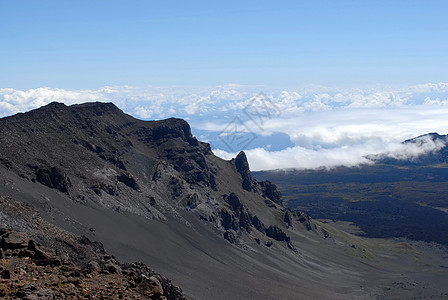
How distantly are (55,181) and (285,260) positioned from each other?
88309mm

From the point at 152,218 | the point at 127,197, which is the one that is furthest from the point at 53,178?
the point at 152,218

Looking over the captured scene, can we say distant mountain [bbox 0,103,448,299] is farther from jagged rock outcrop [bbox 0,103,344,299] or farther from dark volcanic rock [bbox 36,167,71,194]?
jagged rock outcrop [bbox 0,103,344,299]

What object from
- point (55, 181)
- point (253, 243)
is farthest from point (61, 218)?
point (253, 243)

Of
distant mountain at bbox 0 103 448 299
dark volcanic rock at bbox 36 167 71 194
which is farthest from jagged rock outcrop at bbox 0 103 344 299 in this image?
distant mountain at bbox 0 103 448 299

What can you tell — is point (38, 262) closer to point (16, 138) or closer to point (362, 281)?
point (16, 138)

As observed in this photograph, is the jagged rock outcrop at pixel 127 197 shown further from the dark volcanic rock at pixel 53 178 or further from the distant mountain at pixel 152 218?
the distant mountain at pixel 152 218

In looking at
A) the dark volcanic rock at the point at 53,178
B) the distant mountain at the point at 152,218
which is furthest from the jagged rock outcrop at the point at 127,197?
the distant mountain at the point at 152,218

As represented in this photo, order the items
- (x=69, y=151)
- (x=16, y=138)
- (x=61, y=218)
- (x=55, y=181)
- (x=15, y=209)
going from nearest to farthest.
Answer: (x=15, y=209) → (x=61, y=218) → (x=55, y=181) → (x=16, y=138) → (x=69, y=151)

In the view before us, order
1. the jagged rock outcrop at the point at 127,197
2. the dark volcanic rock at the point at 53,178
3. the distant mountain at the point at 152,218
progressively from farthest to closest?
1. the dark volcanic rock at the point at 53,178
2. the jagged rock outcrop at the point at 127,197
3. the distant mountain at the point at 152,218

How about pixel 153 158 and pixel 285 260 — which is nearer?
pixel 285 260

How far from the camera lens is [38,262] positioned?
3709cm

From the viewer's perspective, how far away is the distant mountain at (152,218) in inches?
4163

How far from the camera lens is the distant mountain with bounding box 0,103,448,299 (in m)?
106

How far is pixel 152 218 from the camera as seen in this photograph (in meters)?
140
